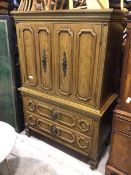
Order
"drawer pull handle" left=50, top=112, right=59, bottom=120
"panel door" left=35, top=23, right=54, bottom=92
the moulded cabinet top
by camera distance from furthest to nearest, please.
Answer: "drawer pull handle" left=50, top=112, right=59, bottom=120 < "panel door" left=35, top=23, right=54, bottom=92 < the moulded cabinet top

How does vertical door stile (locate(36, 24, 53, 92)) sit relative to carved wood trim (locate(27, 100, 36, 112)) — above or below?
above

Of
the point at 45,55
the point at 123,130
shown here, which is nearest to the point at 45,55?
the point at 45,55

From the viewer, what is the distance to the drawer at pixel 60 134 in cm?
177

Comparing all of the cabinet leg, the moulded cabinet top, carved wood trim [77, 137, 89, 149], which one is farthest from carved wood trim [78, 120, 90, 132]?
the moulded cabinet top

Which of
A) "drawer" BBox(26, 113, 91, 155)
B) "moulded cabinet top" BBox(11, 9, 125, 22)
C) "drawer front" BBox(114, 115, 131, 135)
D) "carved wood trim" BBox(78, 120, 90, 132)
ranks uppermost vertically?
"moulded cabinet top" BBox(11, 9, 125, 22)

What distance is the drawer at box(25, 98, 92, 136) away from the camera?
1681 mm

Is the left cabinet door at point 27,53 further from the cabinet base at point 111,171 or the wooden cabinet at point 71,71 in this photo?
the cabinet base at point 111,171

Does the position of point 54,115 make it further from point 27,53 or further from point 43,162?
point 27,53

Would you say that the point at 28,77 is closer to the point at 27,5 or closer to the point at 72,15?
the point at 27,5

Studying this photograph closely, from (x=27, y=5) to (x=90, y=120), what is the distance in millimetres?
1272

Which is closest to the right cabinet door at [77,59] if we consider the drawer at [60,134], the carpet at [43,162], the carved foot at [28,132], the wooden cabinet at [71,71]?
the wooden cabinet at [71,71]

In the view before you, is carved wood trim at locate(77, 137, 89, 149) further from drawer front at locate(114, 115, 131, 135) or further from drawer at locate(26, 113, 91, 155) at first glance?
drawer front at locate(114, 115, 131, 135)

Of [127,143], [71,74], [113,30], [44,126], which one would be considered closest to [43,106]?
[44,126]

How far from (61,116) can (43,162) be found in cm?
56
